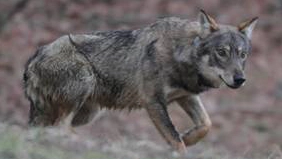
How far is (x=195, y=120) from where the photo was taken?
12.9m

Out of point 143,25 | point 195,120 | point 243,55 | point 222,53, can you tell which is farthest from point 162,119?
point 143,25

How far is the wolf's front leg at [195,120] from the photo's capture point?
41.7ft

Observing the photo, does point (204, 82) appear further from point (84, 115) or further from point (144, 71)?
point (84, 115)

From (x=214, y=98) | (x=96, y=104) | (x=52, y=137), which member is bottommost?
(x=214, y=98)

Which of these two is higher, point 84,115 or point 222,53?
point 222,53

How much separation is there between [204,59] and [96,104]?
5.90 ft

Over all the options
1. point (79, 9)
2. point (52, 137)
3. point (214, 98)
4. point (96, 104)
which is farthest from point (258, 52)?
point (52, 137)

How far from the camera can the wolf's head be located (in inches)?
469

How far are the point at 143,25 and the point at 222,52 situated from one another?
11027 mm

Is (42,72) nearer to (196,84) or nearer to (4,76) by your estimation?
(196,84)

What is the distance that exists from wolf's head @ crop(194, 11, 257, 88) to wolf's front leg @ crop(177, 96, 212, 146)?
1.71 ft

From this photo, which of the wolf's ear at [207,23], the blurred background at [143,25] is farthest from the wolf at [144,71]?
the blurred background at [143,25]

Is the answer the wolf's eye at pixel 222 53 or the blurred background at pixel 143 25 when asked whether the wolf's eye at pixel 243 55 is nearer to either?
the wolf's eye at pixel 222 53

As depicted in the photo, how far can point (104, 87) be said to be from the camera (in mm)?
13070
